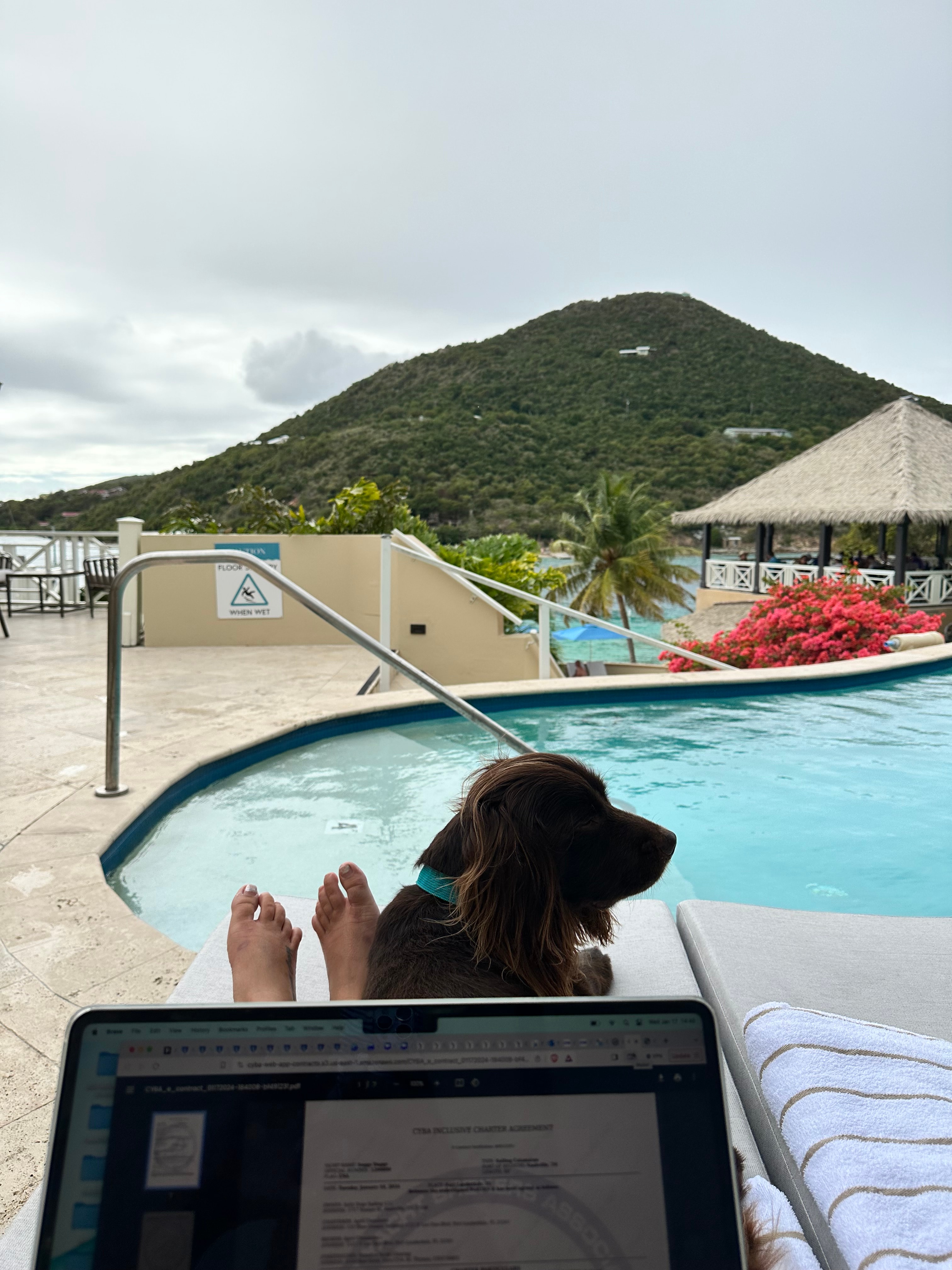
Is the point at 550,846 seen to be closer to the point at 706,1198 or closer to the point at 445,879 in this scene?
the point at 445,879

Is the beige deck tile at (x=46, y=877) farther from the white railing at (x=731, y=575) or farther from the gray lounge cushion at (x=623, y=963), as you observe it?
the white railing at (x=731, y=575)

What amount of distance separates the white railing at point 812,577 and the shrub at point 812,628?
5.66m

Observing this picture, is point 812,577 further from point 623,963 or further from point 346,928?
point 346,928

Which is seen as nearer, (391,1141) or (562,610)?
(391,1141)

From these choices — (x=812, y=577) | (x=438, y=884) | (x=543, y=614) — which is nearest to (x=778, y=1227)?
(x=438, y=884)

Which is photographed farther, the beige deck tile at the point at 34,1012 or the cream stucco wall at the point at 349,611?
the cream stucco wall at the point at 349,611

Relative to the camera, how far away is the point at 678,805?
483 cm

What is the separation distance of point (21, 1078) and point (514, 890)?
1271 mm

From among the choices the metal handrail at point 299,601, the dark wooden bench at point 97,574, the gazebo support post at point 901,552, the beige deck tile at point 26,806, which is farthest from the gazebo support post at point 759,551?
the beige deck tile at point 26,806

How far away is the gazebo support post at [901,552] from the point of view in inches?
757

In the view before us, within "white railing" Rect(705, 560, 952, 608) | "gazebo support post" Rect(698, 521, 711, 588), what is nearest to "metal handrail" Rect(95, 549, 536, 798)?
"white railing" Rect(705, 560, 952, 608)

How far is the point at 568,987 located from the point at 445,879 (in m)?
0.26

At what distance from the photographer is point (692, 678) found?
21.8 feet

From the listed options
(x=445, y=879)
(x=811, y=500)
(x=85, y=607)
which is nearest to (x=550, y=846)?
(x=445, y=879)
